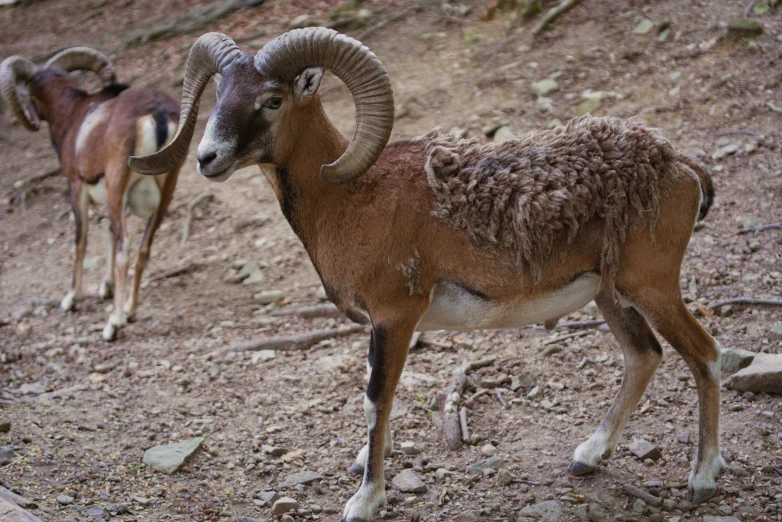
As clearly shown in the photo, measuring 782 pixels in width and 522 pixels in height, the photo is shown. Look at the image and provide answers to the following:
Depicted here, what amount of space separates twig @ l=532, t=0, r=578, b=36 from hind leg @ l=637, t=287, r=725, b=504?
8428mm

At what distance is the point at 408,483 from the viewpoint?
5445 millimetres

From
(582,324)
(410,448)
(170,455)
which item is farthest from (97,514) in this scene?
(582,324)

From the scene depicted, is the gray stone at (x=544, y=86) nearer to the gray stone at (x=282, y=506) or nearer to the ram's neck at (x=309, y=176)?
the ram's neck at (x=309, y=176)

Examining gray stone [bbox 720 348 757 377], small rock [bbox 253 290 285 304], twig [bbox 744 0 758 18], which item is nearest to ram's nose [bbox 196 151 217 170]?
gray stone [bbox 720 348 757 377]

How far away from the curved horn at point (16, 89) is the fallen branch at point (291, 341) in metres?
4.63

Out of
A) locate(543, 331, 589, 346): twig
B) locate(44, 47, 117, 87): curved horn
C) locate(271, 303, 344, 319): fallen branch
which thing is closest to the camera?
locate(543, 331, 589, 346): twig

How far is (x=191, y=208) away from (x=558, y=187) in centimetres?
714

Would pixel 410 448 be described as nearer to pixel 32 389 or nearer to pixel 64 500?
pixel 64 500

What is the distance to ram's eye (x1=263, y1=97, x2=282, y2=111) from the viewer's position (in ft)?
16.2

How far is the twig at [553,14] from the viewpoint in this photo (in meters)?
12.4

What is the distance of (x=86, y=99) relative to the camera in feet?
32.8

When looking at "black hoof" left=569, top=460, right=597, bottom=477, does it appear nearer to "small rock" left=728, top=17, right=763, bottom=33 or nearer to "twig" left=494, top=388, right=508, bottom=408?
"twig" left=494, top=388, right=508, bottom=408

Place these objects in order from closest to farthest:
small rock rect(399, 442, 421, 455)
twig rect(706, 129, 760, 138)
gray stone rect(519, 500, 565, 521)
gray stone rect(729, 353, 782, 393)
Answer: gray stone rect(519, 500, 565, 521) → gray stone rect(729, 353, 782, 393) → small rock rect(399, 442, 421, 455) → twig rect(706, 129, 760, 138)

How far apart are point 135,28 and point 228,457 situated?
12756 mm
